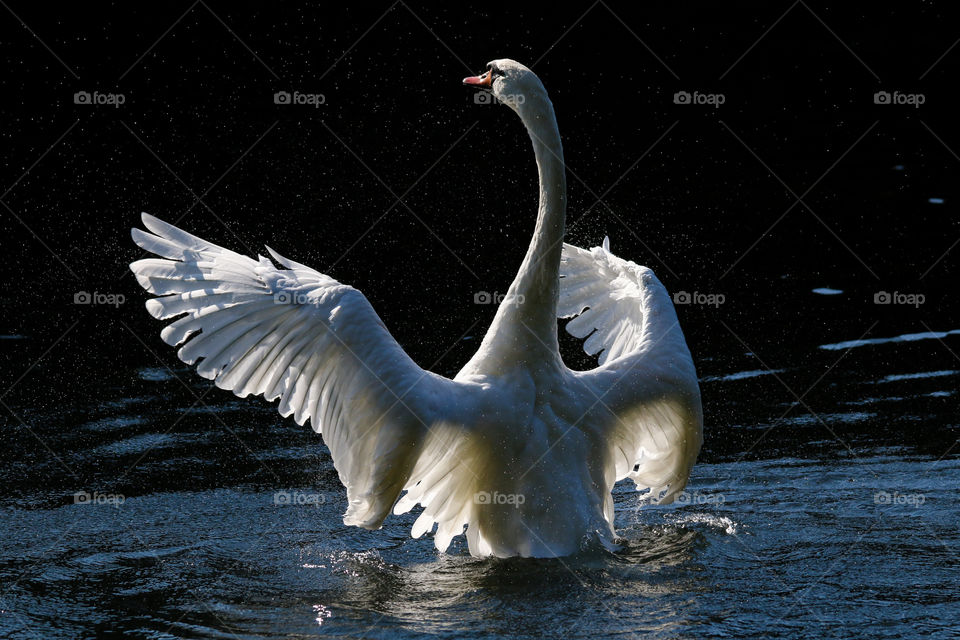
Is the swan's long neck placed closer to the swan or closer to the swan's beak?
the swan

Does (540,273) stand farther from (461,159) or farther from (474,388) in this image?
(461,159)

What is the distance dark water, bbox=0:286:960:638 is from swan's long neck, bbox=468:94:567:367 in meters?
1.16

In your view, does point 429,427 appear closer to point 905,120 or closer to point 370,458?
point 370,458

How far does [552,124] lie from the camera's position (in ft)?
22.8

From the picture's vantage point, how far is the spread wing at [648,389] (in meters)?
7.32

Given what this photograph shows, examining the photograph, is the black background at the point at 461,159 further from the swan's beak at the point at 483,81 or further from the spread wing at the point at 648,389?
the swan's beak at the point at 483,81

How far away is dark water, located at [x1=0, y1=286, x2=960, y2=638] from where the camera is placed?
6.30 m

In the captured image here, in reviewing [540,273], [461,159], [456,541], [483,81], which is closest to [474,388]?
[540,273]

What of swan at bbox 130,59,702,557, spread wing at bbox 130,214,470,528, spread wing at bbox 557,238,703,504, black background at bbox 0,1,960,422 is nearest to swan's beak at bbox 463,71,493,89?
swan at bbox 130,59,702,557

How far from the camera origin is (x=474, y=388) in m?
6.75

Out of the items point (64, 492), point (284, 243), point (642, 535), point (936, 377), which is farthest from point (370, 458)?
point (284, 243)

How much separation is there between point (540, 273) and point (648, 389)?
970 millimetres

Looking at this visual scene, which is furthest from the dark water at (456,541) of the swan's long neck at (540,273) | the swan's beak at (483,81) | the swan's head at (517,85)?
the swan's beak at (483,81)

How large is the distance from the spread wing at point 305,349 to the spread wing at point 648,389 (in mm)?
1137
